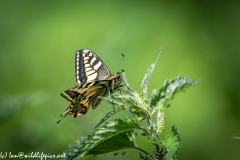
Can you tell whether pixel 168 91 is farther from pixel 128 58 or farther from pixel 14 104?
pixel 128 58

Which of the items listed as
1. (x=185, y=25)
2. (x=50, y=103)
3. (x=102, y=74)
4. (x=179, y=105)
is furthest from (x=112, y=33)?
(x=102, y=74)

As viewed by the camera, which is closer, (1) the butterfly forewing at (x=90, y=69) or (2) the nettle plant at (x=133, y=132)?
(2) the nettle plant at (x=133, y=132)

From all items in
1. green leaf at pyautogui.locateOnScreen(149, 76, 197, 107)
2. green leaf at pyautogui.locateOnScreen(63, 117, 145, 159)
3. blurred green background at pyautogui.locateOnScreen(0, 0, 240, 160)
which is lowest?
green leaf at pyautogui.locateOnScreen(63, 117, 145, 159)

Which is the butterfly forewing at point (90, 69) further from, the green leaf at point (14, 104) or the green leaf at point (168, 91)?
the green leaf at point (168, 91)

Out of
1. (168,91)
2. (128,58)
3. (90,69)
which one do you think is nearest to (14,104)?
(90,69)

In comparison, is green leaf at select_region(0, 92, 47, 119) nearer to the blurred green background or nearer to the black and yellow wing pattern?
the blurred green background

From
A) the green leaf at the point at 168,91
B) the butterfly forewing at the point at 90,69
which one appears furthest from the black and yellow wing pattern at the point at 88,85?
the green leaf at the point at 168,91

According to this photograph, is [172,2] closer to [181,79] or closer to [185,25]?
[185,25]

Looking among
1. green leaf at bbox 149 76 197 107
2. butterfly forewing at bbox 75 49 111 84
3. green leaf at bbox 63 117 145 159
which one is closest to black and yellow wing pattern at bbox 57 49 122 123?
butterfly forewing at bbox 75 49 111 84
